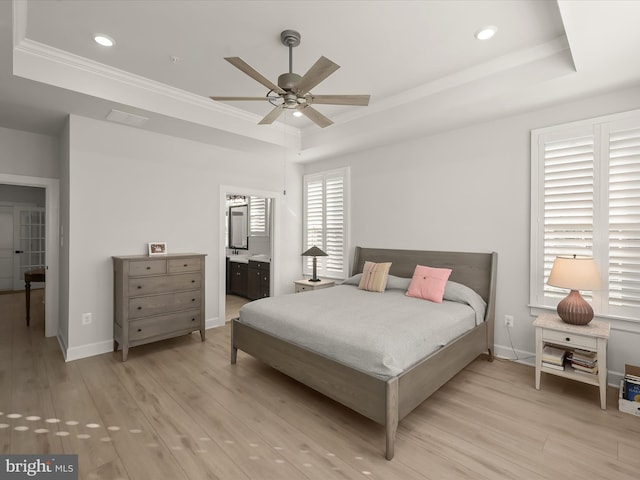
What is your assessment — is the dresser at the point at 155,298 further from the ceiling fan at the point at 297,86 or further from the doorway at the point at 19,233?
the doorway at the point at 19,233

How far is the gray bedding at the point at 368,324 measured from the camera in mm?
2158

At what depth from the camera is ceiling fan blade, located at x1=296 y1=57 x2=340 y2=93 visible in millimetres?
1922

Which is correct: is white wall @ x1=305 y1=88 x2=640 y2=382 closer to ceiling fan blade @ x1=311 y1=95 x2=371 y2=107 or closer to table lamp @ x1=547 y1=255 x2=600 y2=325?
table lamp @ x1=547 y1=255 x2=600 y2=325

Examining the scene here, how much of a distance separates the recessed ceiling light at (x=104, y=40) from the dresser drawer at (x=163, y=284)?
217 centimetres

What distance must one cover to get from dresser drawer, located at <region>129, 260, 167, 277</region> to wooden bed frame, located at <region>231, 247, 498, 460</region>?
1.12m

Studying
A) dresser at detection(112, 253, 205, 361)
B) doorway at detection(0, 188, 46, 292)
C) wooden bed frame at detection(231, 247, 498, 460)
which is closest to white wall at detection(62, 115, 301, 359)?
dresser at detection(112, 253, 205, 361)

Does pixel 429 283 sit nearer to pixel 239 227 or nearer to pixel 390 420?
pixel 390 420

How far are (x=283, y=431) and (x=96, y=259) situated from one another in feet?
9.21

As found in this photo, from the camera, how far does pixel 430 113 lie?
3.40 m

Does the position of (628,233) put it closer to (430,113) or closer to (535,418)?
(535,418)

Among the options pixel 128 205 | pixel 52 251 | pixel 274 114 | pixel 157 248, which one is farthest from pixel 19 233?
pixel 274 114

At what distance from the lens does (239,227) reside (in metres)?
7.19

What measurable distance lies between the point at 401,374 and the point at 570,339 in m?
1.64

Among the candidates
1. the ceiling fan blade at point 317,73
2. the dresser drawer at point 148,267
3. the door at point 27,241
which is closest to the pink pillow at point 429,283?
the ceiling fan blade at point 317,73
